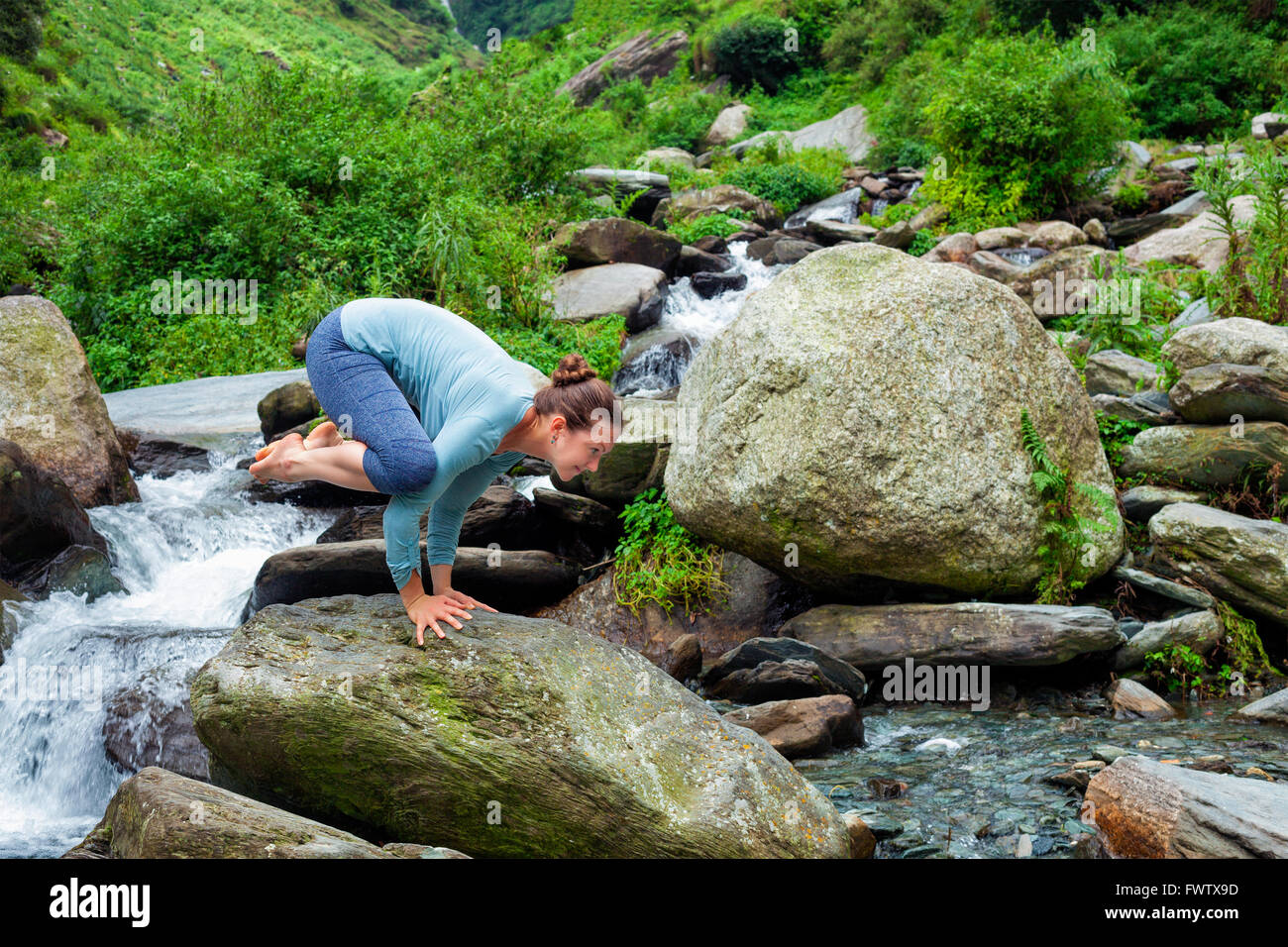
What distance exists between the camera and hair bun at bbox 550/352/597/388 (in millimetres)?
3945

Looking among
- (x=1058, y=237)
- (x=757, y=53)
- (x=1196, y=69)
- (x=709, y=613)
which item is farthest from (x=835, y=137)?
(x=709, y=613)

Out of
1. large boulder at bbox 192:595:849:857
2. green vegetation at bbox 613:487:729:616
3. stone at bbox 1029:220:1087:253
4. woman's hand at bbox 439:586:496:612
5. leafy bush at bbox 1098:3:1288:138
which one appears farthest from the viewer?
leafy bush at bbox 1098:3:1288:138

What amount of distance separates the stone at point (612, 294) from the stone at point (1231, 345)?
8.11 m

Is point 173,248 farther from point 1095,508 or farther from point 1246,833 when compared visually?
point 1246,833

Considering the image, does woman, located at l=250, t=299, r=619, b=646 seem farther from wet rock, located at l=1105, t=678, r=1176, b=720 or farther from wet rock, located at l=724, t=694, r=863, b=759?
wet rock, located at l=1105, t=678, r=1176, b=720

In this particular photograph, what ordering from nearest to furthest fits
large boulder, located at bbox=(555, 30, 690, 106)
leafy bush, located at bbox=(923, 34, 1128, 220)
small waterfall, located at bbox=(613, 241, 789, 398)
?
small waterfall, located at bbox=(613, 241, 789, 398) < leafy bush, located at bbox=(923, 34, 1128, 220) < large boulder, located at bbox=(555, 30, 690, 106)

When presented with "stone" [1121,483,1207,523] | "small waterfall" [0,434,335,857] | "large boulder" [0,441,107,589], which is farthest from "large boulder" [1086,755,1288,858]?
"large boulder" [0,441,107,589]

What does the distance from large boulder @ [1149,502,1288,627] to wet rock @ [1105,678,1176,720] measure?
1.02 m

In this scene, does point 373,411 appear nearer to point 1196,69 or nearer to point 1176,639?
point 1176,639

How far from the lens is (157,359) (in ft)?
47.4

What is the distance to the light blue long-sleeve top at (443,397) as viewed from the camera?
3781 mm

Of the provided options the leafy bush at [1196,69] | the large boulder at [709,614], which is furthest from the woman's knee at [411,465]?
the leafy bush at [1196,69]

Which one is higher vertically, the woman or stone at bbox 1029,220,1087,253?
stone at bbox 1029,220,1087,253

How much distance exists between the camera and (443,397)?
396cm
